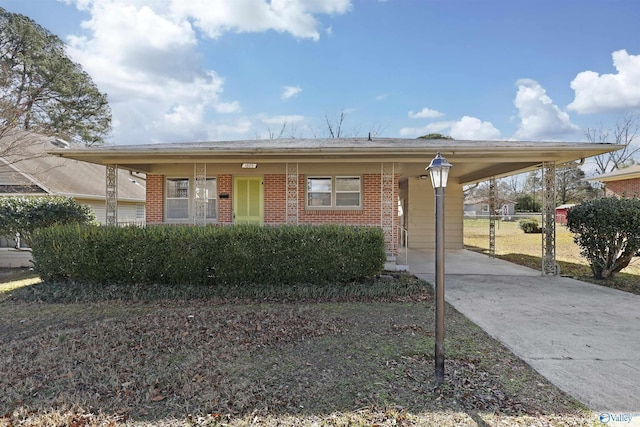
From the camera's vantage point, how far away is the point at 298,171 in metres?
9.23

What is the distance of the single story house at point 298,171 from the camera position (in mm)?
7723

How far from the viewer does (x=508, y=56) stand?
13.0m

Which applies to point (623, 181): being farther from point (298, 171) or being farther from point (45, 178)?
point (45, 178)

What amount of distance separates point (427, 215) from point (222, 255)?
931 cm

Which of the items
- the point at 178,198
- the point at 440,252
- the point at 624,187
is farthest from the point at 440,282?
the point at 624,187

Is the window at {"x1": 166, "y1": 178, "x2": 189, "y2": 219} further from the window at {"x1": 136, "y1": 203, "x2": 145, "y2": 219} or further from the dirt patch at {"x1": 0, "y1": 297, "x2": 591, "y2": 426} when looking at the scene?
the dirt patch at {"x1": 0, "y1": 297, "x2": 591, "y2": 426}

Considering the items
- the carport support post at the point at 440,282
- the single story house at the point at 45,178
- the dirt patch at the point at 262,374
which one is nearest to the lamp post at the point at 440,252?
the carport support post at the point at 440,282

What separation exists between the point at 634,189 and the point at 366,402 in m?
20.0

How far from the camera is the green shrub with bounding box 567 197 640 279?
7094 mm

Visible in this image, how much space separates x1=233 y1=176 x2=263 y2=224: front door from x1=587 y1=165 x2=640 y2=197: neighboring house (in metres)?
16.7

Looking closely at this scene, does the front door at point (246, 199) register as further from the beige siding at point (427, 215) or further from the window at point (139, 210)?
the window at point (139, 210)

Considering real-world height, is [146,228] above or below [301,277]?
above

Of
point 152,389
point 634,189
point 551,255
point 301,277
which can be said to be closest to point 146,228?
point 301,277

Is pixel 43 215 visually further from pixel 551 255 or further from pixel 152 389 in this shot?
pixel 551 255
